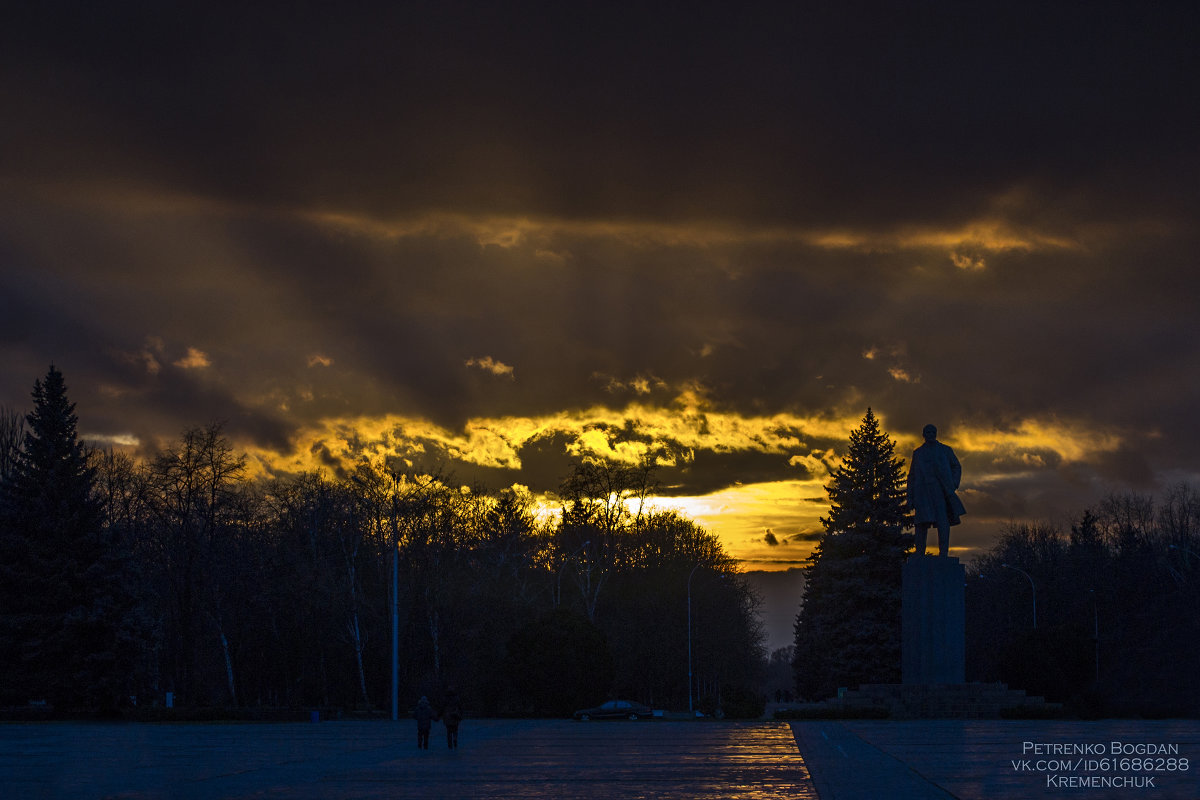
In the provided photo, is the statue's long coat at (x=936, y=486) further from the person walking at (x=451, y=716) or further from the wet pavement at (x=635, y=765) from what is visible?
the person walking at (x=451, y=716)

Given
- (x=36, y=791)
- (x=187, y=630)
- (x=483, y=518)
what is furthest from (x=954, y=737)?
(x=483, y=518)

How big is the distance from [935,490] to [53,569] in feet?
106

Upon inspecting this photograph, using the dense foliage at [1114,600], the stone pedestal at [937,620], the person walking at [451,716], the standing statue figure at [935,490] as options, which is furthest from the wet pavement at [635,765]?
the dense foliage at [1114,600]

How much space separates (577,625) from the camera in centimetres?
4862

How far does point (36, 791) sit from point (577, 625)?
34.4 metres

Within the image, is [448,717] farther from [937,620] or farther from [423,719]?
[937,620]

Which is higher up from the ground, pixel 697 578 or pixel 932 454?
pixel 932 454

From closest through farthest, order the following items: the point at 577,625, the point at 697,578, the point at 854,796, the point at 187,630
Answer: the point at 854,796, the point at 577,625, the point at 187,630, the point at 697,578

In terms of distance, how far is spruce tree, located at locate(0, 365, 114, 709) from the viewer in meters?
44.0

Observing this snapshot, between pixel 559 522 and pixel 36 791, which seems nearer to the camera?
pixel 36 791

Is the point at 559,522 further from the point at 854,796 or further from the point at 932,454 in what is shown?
the point at 854,796

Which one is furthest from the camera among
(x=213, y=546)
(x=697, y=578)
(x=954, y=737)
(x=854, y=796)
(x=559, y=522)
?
(x=697, y=578)

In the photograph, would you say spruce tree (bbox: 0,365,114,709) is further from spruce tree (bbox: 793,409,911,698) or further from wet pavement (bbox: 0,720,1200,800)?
spruce tree (bbox: 793,409,911,698)

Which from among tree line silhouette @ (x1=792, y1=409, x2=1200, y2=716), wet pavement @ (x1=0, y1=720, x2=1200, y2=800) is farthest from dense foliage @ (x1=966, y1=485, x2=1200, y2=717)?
wet pavement @ (x1=0, y1=720, x2=1200, y2=800)
